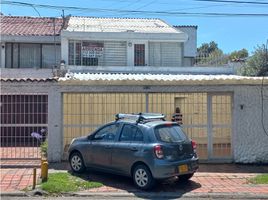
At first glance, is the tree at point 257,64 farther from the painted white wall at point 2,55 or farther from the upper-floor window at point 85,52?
Answer: the painted white wall at point 2,55

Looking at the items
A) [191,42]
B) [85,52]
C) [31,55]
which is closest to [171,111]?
[85,52]

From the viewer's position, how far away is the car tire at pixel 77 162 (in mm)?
12336

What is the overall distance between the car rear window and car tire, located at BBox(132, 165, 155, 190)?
0.84 meters

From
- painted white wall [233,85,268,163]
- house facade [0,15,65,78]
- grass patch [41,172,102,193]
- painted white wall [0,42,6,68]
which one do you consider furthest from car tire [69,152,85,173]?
painted white wall [0,42,6,68]

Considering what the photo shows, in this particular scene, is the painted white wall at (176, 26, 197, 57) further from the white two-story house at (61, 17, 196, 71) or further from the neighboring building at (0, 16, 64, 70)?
the neighboring building at (0, 16, 64, 70)

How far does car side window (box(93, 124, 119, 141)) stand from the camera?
11734mm

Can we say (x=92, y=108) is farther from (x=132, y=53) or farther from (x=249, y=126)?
(x=132, y=53)

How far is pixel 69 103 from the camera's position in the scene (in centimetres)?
1525

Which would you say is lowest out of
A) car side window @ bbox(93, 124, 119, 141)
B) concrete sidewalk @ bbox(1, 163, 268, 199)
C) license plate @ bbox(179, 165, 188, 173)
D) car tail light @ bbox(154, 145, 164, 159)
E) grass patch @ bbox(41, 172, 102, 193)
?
concrete sidewalk @ bbox(1, 163, 268, 199)

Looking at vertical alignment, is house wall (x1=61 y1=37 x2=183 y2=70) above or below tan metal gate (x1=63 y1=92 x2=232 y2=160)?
A: above

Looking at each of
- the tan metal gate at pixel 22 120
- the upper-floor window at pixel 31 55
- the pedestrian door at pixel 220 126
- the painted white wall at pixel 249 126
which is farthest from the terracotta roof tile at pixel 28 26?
the painted white wall at pixel 249 126

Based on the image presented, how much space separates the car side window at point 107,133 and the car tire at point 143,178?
131cm

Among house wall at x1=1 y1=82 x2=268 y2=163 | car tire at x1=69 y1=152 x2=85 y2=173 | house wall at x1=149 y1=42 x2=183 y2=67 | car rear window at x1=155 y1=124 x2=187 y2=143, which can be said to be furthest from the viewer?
house wall at x1=149 y1=42 x2=183 y2=67

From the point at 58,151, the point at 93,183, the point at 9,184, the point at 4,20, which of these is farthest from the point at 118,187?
the point at 4,20
